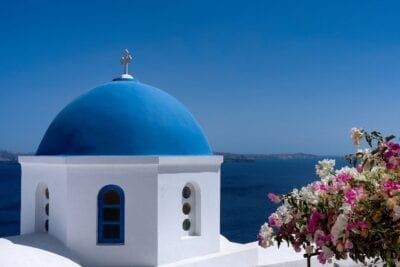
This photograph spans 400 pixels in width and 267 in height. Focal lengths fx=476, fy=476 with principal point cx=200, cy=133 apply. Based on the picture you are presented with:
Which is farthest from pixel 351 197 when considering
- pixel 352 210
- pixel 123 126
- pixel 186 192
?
pixel 186 192

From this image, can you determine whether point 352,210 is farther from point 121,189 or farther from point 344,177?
→ point 121,189

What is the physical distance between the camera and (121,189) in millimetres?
8188

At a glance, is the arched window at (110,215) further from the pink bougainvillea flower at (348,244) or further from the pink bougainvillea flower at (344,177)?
the pink bougainvillea flower at (348,244)

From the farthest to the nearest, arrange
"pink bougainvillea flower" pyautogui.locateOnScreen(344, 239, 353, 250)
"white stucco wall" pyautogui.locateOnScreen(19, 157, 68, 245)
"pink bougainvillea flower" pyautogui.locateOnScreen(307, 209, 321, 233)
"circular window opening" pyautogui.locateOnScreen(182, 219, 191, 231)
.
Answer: "circular window opening" pyautogui.locateOnScreen(182, 219, 191, 231) < "white stucco wall" pyautogui.locateOnScreen(19, 157, 68, 245) < "pink bougainvillea flower" pyautogui.locateOnScreen(307, 209, 321, 233) < "pink bougainvillea flower" pyautogui.locateOnScreen(344, 239, 353, 250)

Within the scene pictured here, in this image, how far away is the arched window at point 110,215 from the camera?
8.20 m

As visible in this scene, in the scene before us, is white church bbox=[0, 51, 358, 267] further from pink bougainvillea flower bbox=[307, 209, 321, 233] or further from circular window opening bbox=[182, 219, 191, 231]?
pink bougainvillea flower bbox=[307, 209, 321, 233]

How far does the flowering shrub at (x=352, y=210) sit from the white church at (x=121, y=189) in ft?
15.3

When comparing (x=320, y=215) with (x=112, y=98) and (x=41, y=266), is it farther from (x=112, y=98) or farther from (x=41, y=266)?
(x=112, y=98)

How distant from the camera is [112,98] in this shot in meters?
9.05

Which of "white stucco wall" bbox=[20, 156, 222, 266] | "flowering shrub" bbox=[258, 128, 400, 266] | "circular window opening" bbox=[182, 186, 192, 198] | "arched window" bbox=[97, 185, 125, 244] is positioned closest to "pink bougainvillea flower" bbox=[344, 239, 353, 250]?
"flowering shrub" bbox=[258, 128, 400, 266]

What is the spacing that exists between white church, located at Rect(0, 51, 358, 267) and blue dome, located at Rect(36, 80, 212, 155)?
19 mm

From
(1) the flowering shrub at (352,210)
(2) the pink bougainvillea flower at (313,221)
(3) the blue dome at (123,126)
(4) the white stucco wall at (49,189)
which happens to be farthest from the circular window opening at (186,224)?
(2) the pink bougainvillea flower at (313,221)

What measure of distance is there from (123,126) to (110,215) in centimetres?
159

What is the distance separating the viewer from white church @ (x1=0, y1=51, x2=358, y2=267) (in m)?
8.15
